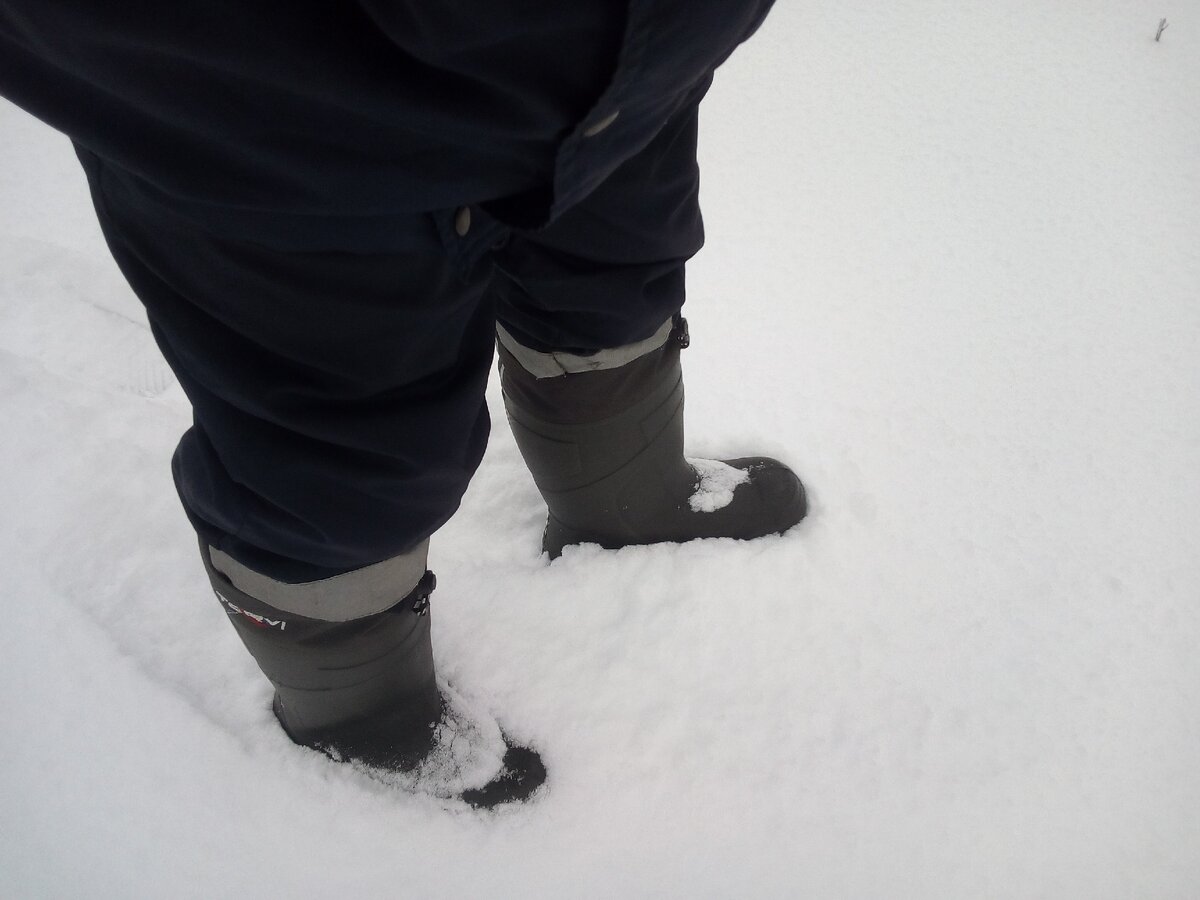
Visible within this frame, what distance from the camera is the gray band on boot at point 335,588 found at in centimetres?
56

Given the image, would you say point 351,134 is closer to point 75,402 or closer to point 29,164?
point 75,402

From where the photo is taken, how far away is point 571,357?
68 cm

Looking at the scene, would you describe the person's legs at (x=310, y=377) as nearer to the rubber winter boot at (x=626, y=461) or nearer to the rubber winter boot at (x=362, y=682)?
the rubber winter boot at (x=362, y=682)

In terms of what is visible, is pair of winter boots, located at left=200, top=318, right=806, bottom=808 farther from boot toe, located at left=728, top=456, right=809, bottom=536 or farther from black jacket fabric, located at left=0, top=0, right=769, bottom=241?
black jacket fabric, located at left=0, top=0, right=769, bottom=241

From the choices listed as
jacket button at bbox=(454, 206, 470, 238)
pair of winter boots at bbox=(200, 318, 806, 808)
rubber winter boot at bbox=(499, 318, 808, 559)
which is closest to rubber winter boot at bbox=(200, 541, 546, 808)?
pair of winter boots at bbox=(200, 318, 806, 808)

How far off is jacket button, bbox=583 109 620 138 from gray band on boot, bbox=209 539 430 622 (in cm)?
35

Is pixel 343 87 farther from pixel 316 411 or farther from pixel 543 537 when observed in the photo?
pixel 543 537

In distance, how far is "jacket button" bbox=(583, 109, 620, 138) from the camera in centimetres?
37

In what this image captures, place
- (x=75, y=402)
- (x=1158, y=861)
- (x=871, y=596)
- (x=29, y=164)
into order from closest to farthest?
(x=1158, y=861)
(x=871, y=596)
(x=75, y=402)
(x=29, y=164)

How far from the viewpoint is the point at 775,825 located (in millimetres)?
747

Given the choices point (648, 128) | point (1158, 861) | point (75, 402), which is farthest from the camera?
point (75, 402)

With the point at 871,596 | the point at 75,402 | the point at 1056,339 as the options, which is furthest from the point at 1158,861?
the point at 75,402

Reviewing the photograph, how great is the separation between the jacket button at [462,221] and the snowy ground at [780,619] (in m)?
0.56

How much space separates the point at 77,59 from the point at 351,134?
0.34ft
